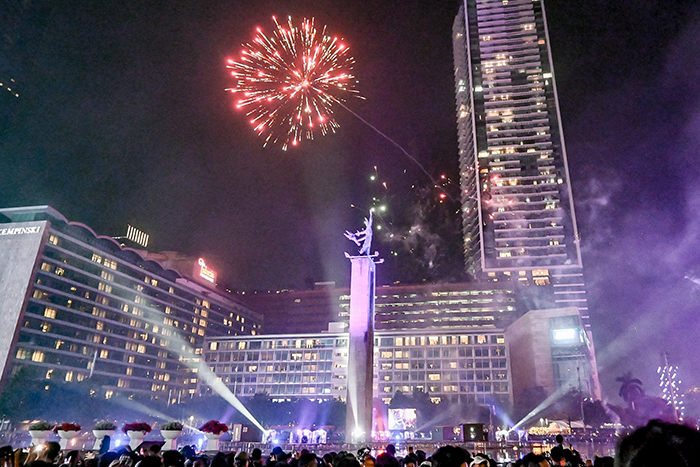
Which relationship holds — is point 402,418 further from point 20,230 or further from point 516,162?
point 516,162

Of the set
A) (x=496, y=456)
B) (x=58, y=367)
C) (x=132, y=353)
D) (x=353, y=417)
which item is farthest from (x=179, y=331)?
(x=496, y=456)

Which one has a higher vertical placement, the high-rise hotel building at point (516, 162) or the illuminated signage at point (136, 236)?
the high-rise hotel building at point (516, 162)

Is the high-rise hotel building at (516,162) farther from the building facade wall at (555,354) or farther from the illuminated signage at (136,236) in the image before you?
the illuminated signage at (136,236)

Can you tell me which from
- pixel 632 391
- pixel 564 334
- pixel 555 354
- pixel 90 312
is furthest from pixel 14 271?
pixel 632 391

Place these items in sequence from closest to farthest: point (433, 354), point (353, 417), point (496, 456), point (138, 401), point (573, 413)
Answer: point (496, 456), point (353, 417), point (573, 413), point (138, 401), point (433, 354)

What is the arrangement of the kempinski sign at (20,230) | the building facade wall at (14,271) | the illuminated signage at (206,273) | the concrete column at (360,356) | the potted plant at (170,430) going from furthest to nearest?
the illuminated signage at (206,273), the kempinski sign at (20,230), the building facade wall at (14,271), the concrete column at (360,356), the potted plant at (170,430)

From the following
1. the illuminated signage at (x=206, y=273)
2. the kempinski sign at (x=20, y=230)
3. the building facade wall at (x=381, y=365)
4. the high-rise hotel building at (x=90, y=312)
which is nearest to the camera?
the high-rise hotel building at (x=90, y=312)

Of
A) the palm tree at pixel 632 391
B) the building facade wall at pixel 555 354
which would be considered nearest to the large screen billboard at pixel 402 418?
the building facade wall at pixel 555 354

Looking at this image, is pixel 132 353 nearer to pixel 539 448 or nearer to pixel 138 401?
pixel 138 401
